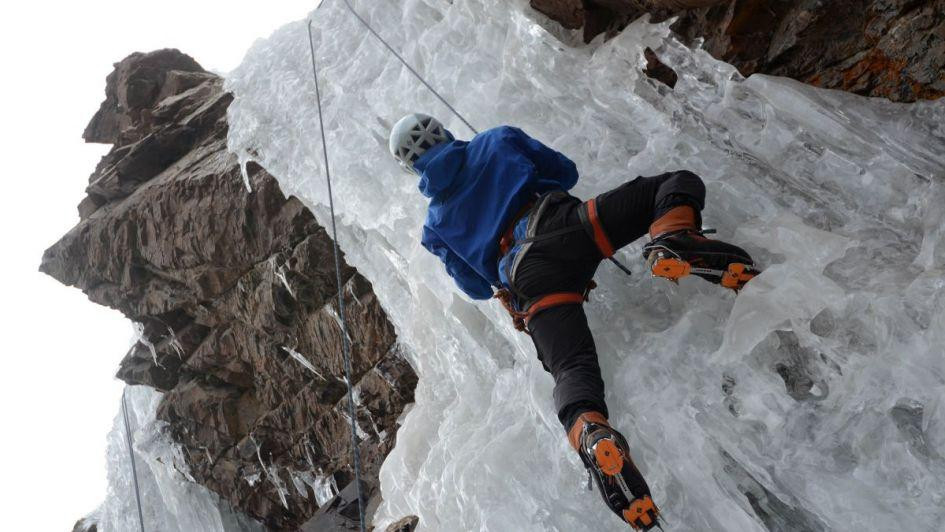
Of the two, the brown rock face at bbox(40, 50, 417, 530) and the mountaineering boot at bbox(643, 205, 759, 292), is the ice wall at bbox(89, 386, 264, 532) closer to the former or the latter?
the brown rock face at bbox(40, 50, 417, 530)

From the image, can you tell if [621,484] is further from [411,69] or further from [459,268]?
[411,69]

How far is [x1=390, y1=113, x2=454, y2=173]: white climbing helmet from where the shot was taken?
356 centimetres

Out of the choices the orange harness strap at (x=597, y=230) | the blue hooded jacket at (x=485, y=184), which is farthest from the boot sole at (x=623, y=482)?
the blue hooded jacket at (x=485, y=184)

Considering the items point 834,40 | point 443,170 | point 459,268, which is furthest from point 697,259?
point 834,40

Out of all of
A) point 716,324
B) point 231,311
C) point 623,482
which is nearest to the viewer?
point 623,482

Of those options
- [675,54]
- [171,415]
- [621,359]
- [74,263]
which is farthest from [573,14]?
[74,263]

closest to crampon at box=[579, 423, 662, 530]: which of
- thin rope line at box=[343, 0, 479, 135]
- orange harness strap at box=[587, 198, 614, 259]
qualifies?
orange harness strap at box=[587, 198, 614, 259]

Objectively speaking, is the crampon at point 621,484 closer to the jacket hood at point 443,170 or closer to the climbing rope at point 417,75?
the climbing rope at point 417,75

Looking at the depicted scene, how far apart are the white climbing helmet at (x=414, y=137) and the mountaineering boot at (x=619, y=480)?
5.97 ft

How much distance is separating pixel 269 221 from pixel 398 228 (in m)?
2.61

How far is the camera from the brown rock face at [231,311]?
7246mm

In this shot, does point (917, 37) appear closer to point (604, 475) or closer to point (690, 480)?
point (690, 480)

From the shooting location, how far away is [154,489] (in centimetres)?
1042

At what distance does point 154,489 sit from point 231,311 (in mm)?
3992
